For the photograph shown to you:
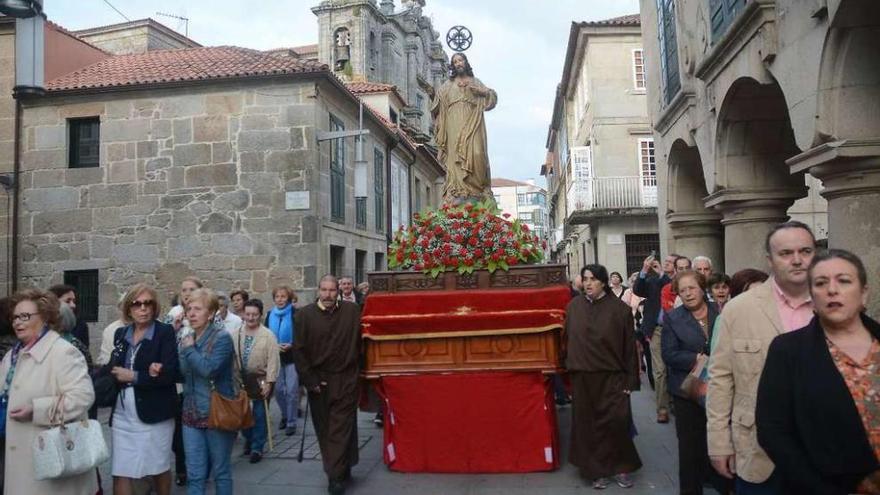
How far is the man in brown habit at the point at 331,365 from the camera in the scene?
530cm

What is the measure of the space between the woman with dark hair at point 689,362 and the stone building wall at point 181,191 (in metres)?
9.57

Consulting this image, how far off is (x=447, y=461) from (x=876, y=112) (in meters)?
4.83

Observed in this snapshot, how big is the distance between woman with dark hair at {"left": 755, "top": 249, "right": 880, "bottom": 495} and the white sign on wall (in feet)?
37.9

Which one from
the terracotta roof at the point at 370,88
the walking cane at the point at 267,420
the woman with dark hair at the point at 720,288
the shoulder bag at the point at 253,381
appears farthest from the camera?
the terracotta roof at the point at 370,88

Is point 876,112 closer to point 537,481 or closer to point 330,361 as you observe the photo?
point 537,481

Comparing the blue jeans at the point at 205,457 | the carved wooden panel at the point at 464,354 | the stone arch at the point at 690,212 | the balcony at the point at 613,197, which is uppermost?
the balcony at the point at 613,197

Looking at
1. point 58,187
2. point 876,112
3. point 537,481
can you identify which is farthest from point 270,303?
point 876,112

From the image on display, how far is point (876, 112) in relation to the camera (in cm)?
550

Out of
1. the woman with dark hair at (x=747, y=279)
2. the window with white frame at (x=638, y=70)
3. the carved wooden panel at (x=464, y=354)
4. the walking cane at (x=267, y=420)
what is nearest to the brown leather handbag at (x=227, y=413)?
the carved wooden panel at (x=464, y=354)

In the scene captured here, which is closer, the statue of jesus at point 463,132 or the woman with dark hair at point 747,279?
the woman with dark hair at point 747,279

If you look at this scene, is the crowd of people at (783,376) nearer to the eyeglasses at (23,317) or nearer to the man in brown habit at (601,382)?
the man in brown habit at (601,382)

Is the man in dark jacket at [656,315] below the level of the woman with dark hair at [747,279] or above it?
below

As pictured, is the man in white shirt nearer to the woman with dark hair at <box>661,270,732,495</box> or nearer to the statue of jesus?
the statue of jesus

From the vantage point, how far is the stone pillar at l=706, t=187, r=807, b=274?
872 cm
